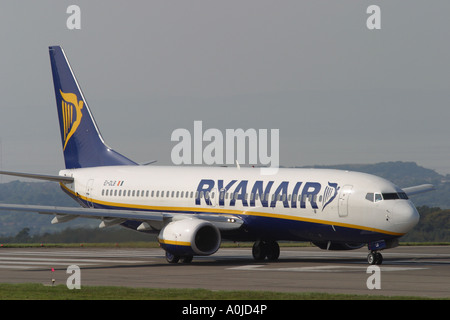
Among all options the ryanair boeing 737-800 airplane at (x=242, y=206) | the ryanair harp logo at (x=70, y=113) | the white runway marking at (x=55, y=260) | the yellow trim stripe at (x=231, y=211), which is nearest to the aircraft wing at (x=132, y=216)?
the ryanair boeing 737-800 airplane at (x=242, y=206)

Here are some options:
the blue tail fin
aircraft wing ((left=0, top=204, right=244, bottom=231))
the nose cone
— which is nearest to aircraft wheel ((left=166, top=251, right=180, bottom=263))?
aircraft wing ((left=0, top=204, right=244, bottom=231))

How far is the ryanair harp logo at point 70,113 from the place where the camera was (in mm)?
49969

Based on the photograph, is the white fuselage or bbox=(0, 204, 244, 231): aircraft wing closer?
the white fuselage

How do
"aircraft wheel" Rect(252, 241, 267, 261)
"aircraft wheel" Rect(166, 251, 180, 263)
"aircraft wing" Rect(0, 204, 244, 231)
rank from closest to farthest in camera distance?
"aircraft wing" Rect(0, 204, 244, 231), "aircraft wheel" Rect(166, 251, 180, 263), "aircraft wheel" Rect(252, 241, 267, 261)

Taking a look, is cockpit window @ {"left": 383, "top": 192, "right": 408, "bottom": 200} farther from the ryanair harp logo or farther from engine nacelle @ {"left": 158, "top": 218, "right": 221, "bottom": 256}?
the ryanair harp logo

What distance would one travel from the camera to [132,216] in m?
39.0

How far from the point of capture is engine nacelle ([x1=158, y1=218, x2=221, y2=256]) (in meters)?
37.3

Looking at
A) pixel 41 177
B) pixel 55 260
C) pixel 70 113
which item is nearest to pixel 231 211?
pixel 55 260

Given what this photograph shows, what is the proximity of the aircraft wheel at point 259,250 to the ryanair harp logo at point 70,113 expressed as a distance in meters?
14.3

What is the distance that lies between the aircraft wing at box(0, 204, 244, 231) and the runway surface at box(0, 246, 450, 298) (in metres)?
1.75

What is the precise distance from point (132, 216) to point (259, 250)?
6.45 m

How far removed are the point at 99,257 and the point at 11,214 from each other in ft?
423

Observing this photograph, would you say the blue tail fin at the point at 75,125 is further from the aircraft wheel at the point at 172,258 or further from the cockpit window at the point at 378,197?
the cockpit window at the point at 378,197

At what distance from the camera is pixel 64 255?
4794 cm
